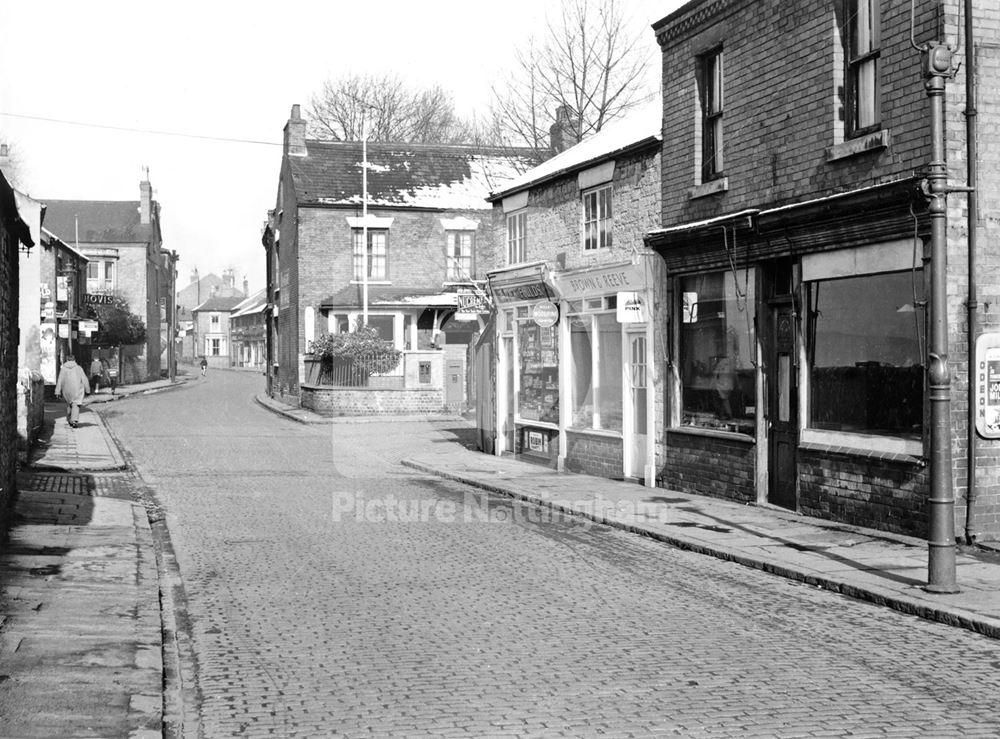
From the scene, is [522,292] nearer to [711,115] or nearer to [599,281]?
[599,281]

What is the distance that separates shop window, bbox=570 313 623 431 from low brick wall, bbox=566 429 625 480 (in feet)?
0.67

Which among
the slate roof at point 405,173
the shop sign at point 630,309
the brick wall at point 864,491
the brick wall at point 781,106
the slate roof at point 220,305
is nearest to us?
the brick wall at point 864,491

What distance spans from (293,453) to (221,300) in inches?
4234

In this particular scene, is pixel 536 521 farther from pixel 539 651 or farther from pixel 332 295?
pixel 332 295

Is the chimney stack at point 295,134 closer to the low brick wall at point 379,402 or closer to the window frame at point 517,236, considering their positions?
the low brick wall at point 379,402

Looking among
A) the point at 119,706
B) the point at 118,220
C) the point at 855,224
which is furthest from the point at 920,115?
the point at 118,220

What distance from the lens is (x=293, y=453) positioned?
23.0 metres

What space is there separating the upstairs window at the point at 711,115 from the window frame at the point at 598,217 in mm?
2456

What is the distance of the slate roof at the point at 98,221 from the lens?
235 feet

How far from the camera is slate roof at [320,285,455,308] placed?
129 feet

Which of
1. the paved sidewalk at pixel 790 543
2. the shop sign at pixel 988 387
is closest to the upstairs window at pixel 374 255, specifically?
the paved sidewalk at pixel 790 543

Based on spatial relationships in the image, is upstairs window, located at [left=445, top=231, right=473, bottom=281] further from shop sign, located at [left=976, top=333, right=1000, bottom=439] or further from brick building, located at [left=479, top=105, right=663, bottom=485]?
shop sign, located at [left=976, top=333, right=1000, bottom=439]

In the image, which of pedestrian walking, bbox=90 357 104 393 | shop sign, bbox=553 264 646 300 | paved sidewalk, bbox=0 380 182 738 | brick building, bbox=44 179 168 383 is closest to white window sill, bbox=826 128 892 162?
shop sign, bbox=553 264 646 300

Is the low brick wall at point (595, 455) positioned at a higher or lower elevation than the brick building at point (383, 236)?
lower
